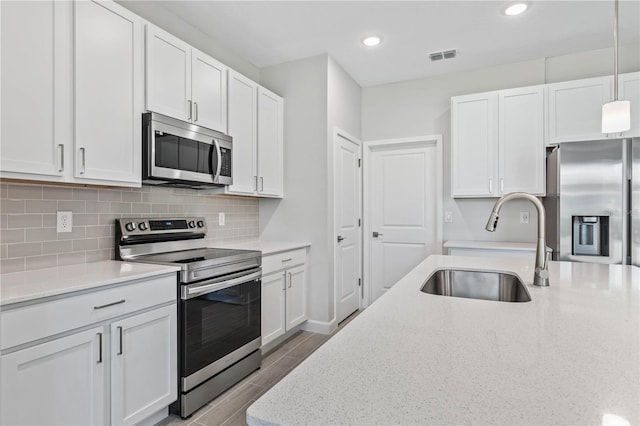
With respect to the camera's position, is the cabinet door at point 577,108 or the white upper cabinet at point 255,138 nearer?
the white upper cabinet at point 255,138

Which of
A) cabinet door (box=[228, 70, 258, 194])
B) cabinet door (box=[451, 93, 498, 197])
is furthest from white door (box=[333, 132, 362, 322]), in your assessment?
cabinet door (box=[451, 93, 498, 197])

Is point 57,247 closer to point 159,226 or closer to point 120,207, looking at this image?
point 120,207

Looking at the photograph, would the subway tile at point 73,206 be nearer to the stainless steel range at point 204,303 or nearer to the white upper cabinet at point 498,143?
the stainless steel range at point 204,303

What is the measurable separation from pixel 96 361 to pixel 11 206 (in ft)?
3.01

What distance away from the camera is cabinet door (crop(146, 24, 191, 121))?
216 centimetres

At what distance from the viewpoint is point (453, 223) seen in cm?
386

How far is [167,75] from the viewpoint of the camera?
227 cm

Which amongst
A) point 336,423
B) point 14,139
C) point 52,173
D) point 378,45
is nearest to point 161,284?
point 52,173

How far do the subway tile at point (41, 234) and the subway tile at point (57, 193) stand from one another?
0.18 meters

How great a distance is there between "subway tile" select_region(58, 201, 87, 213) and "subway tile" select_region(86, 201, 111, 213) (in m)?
0.03

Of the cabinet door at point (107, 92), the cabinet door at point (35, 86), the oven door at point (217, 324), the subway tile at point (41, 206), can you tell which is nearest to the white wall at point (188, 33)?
the cabinet door at point (107, 92)

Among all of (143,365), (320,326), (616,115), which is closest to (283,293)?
(320,326)

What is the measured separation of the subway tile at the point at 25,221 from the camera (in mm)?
1747

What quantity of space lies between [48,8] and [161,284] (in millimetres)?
1459
